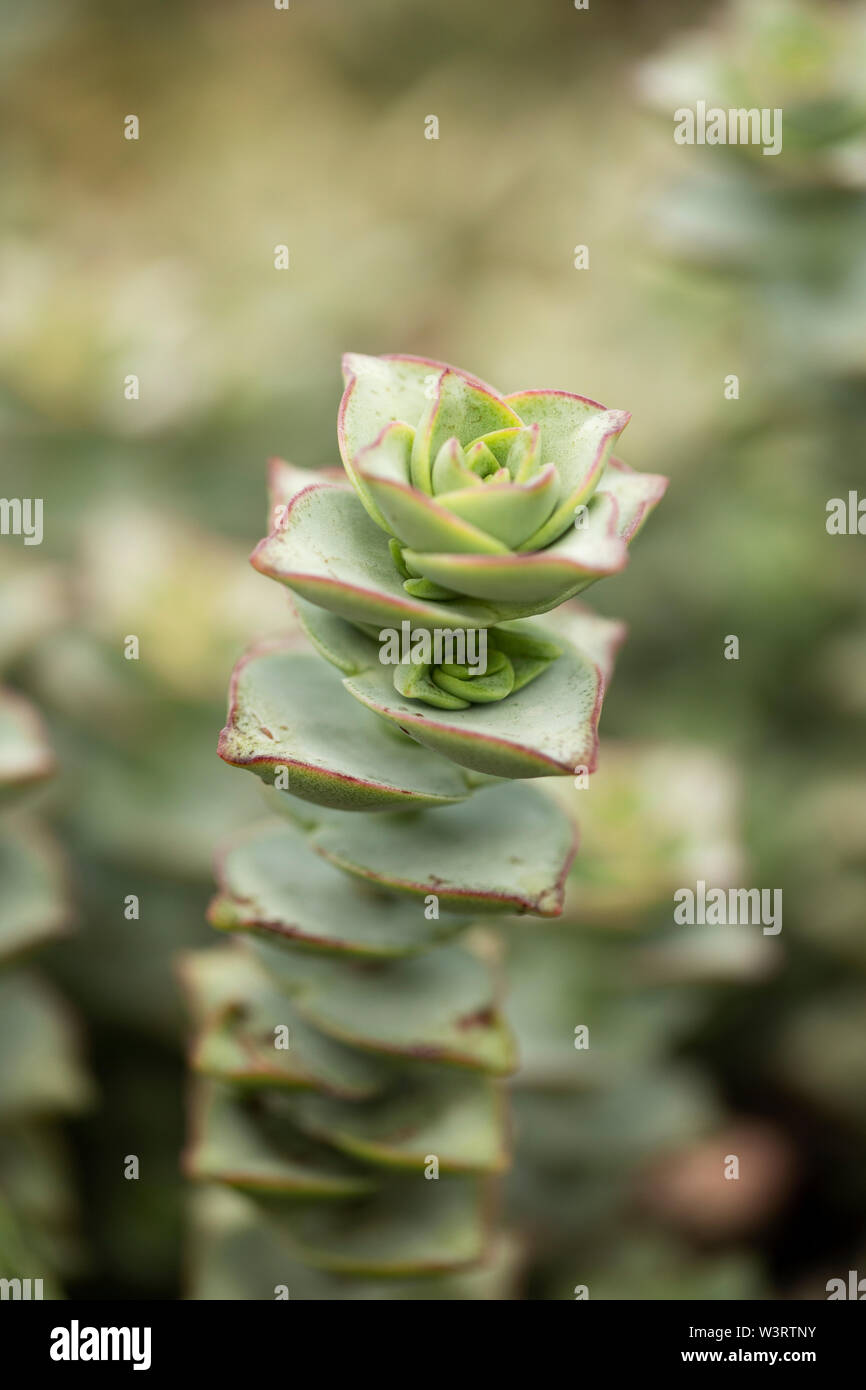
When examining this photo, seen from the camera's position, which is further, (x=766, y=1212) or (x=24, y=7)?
(x=24, y=7)

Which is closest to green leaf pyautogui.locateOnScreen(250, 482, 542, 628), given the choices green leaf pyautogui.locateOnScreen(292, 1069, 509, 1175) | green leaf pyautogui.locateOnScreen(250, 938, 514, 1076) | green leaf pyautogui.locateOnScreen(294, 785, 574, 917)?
green leaf pyautogui.locateOnScreen(294, 785, 574, 917)

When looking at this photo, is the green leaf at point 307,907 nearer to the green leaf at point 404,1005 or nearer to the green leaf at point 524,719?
the green leaf at point 404,1005

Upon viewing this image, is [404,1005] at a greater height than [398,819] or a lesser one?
lesser

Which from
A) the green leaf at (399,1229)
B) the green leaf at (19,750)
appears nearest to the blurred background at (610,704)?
the green leaf at (19,750)

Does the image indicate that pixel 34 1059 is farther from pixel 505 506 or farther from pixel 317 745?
pixel 505 506

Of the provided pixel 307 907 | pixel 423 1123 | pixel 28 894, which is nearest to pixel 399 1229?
pixel 423 1123
